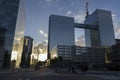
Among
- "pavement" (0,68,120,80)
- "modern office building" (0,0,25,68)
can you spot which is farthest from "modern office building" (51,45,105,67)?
"pavement" (0,68,120,80)

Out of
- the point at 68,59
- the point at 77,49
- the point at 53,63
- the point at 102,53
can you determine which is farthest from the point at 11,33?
the point at 102,53

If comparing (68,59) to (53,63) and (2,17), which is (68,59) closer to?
(53,63)

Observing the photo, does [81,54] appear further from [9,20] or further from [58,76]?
[58,76]

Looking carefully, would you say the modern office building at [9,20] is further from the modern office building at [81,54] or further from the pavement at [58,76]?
the modern office building at [81,54]

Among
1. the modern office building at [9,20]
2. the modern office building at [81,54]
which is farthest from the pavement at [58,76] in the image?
the modern office building at [81,54]

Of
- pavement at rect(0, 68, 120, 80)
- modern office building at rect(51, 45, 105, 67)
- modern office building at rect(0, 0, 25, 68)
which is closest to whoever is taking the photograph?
pavement at rect(0, 68, 120, 80)

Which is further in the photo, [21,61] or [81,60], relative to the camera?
[21,61]

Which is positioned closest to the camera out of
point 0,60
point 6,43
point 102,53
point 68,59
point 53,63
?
point 0,60

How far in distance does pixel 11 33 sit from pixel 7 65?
14.5 metres

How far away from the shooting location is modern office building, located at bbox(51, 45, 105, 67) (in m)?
176

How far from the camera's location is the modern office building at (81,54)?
176 metres

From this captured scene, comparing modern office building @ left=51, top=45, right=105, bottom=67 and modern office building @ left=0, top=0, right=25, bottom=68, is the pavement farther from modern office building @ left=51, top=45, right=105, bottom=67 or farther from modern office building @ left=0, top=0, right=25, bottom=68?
modern office building @ left=51, top=45, right=105, bottom=67

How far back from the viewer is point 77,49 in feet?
610

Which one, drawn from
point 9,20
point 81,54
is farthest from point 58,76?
point 81,54
